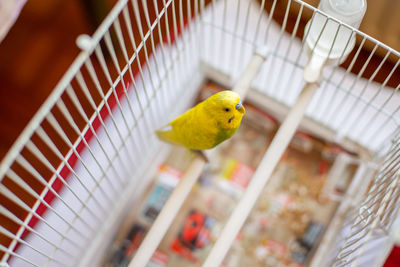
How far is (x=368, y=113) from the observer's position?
876 millimetres

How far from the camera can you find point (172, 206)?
24.9 inches

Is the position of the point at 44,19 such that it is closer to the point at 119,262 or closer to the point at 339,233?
the point at 119,262

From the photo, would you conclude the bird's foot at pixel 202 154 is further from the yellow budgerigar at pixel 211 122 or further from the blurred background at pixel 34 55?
the blurred background at pixel 34 55

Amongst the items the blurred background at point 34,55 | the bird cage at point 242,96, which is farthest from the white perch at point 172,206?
the blurred background at point 34,55

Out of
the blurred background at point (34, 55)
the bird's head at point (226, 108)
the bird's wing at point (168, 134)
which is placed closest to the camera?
the bird's head at point (226, 108)

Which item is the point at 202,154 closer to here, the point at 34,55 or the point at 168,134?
the point at 168,134

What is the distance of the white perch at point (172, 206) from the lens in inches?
23.6

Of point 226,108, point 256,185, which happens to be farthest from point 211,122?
point 256,185

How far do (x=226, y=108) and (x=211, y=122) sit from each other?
0.04m

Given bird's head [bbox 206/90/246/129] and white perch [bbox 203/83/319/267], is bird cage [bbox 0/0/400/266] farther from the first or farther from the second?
bird's head [bbox 206/90/246/129]

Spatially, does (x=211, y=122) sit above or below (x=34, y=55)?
below

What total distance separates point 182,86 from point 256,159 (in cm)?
31

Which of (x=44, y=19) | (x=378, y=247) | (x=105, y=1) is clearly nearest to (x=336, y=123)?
(x=378, y=247)

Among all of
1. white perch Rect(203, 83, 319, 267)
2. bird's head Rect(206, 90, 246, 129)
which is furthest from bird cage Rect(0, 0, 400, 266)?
bird's head Rect(206, 90, 246, 129)
